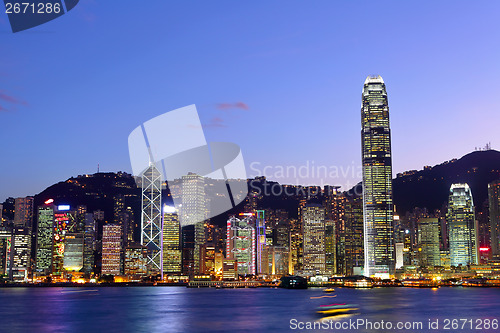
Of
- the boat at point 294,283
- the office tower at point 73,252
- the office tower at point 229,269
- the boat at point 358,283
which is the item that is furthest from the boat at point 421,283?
the office tower at point 73,252

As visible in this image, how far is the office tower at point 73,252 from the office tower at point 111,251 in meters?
8.76

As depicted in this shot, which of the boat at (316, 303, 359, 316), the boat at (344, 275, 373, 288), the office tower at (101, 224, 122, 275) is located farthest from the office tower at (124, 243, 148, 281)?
the boat at (316, 303, 359, 316)

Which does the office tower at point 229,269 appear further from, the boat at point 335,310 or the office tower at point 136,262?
the boat at point 335,310

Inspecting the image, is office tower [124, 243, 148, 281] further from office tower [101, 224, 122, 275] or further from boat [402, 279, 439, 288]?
boat [402, 279, 439, 288]

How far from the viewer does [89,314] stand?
222 feet

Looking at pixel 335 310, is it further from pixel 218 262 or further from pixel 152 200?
pixel 218 262

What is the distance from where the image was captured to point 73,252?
195625 millimetres

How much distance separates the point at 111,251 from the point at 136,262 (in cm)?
877

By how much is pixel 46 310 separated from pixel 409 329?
4375 cm

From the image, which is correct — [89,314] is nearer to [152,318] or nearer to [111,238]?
[152,318]

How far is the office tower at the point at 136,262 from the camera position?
195500 mm

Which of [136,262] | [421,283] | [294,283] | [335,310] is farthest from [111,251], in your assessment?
[335,310]

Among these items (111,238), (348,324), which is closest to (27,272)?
(111,238)

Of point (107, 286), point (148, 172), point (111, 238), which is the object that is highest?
point (148, 172)
